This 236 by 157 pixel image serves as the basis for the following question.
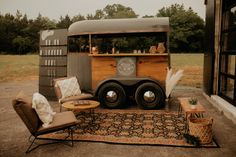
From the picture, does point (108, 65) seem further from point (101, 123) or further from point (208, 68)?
point (208, 68)

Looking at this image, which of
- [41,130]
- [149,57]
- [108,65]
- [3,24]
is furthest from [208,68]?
[3,24]

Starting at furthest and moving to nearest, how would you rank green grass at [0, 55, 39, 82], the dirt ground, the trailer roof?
green grass at [0, 55, 39, 82]
the trailer roof
the dirt ground

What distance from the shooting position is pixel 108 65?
26.7 feet

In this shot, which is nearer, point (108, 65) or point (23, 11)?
point (108, 65)

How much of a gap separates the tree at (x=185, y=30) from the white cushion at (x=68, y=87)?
32343mm

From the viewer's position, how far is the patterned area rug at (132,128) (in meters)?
5.29

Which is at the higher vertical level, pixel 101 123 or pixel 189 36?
pixel 189 36

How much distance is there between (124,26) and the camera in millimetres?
8227

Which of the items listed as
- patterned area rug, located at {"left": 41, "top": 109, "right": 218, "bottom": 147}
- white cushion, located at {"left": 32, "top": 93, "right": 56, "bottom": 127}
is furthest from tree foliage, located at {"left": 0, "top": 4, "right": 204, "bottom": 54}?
white cushion, located at {"left": 32, "top": 93, "right": 56, "bottom": 127}

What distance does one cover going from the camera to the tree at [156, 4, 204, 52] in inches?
1607

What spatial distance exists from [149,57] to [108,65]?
1301mm

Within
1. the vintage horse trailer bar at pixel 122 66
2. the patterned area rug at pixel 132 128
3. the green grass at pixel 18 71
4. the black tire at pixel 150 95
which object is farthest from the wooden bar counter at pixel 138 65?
the green grass at pixel 18 71

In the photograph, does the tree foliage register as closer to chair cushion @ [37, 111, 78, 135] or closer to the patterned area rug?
the patterned area rug

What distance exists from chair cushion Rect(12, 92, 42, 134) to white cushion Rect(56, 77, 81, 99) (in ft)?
8.49
